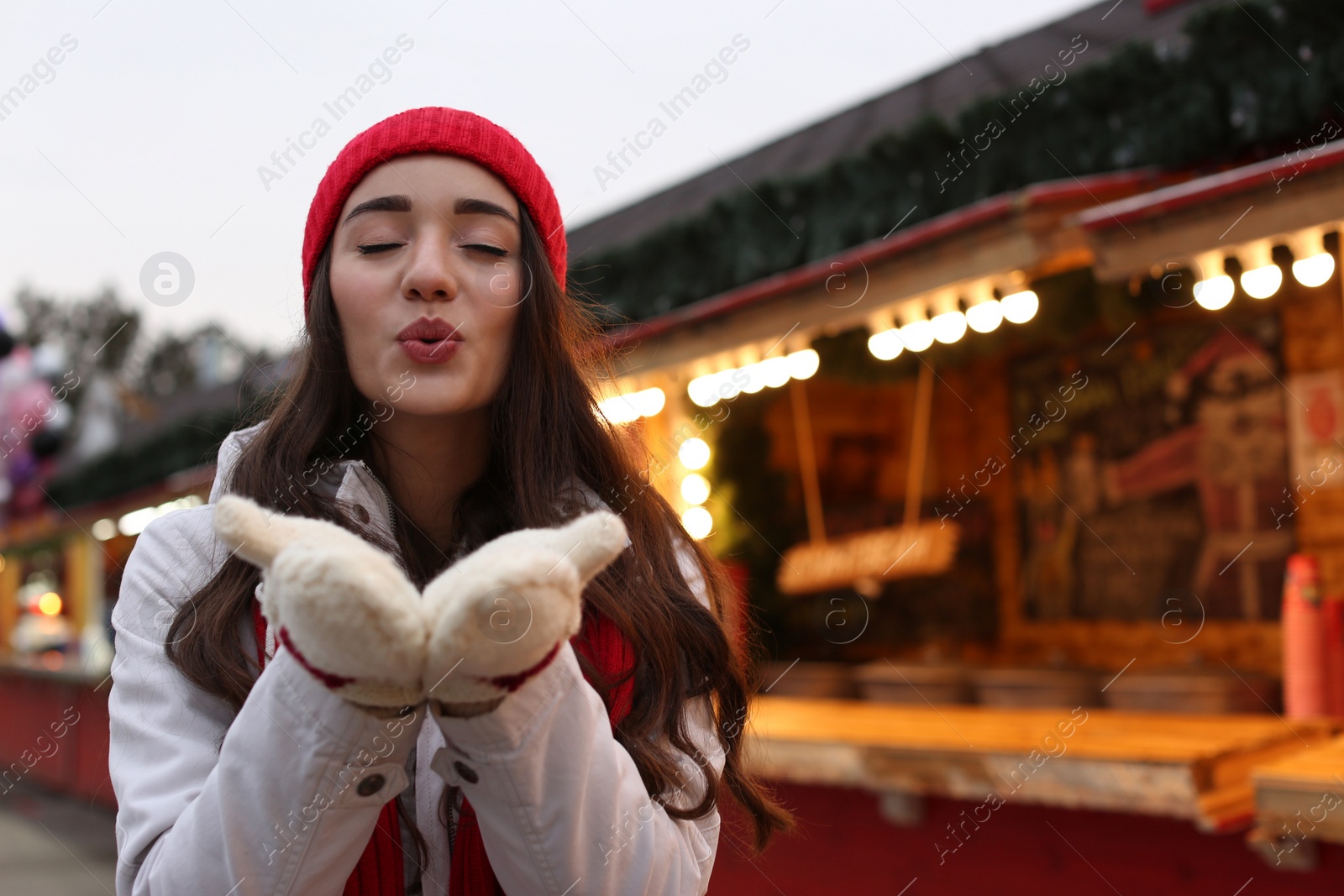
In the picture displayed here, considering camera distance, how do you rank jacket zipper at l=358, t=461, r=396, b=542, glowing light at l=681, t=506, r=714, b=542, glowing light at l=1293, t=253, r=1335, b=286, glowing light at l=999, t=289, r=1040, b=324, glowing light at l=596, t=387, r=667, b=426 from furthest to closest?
glowing light at l=681, t=506, r=714, b=542, glowing light at l=596, t=387, r=667, b=426, glowing light at l=999, t=289, r=1040, b=324, glowing light at l=1293, t=253, r=1335, b=286, jacket zipper at l=358, t=461, r=396, b=542

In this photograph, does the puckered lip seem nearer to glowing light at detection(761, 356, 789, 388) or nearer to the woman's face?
the woman's face

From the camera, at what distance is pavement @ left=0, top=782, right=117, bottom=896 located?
6820mm

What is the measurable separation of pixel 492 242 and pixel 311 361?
0.30m

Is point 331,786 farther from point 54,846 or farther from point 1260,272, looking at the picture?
point 54,846

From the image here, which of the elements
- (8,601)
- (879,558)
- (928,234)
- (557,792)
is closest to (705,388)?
(879,558)

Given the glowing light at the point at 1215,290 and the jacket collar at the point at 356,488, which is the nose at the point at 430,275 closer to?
the jacket collar at the point at 356,488

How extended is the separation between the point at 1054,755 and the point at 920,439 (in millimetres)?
2636

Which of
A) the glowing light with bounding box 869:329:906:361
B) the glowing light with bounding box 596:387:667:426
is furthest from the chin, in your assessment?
the glowing light with bounding box 596:387:667:426

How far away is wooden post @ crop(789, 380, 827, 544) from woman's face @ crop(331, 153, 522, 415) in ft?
14.1

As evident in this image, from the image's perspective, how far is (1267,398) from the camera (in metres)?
5.08

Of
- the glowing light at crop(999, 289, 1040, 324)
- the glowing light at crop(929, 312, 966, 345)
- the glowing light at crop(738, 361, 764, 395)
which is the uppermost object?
the glowing light at crop(999, 289, 1040, 324)

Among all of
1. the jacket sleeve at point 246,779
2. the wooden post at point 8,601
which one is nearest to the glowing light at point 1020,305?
the jacket sleeve at point 246,779

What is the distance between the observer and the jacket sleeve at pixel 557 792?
36.1 inches

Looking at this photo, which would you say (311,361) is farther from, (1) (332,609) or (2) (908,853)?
(2) (908,853)
